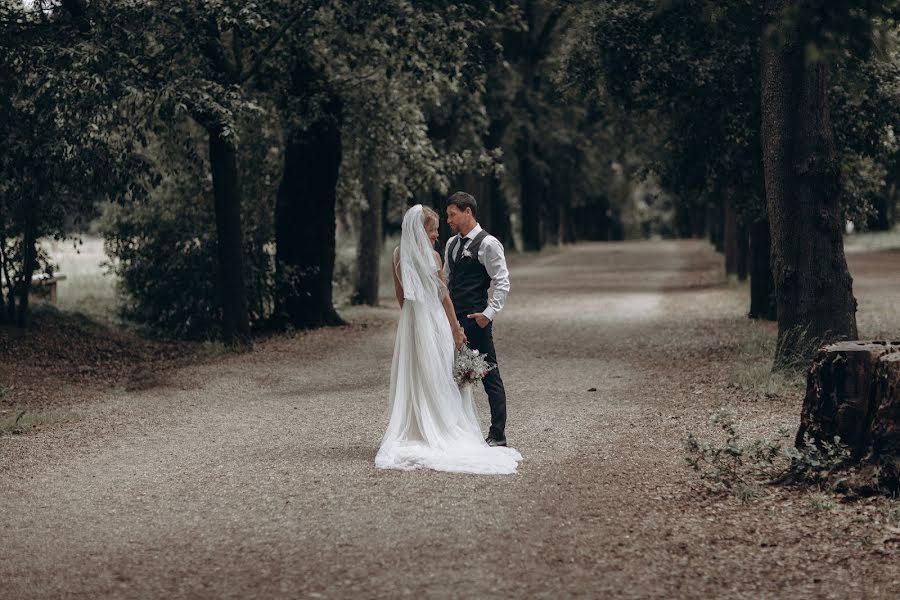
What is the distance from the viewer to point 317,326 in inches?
813

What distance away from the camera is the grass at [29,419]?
448 inches

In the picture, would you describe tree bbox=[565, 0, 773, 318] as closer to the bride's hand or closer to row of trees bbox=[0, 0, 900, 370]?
row of trees bbox=[0, 0, 900, 370]

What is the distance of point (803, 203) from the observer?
13.1 metres

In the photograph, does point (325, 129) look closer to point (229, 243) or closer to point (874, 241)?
point (229, 243)

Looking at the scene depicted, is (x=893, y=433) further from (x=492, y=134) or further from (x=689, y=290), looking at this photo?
(x=492, y=134)

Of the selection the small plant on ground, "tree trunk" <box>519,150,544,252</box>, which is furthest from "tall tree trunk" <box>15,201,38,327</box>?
"tree trunk" <box>519,150,544,252</box>

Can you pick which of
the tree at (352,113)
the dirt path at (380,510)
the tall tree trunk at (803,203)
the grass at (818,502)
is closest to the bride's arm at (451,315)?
the dirt path at (380,510)

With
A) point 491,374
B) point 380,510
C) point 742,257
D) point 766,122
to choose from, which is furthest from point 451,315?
point 742,257

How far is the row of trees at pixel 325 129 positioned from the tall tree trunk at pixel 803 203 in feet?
0.07

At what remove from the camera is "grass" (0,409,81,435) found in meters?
11.4

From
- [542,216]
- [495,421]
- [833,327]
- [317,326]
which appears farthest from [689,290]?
[542,216]

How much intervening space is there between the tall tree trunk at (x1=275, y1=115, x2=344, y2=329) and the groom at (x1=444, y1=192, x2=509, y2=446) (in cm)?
1093

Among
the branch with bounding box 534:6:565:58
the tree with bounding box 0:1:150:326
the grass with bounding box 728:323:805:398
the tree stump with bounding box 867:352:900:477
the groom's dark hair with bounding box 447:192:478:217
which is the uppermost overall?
the branch with bounding box 534:6:565:58

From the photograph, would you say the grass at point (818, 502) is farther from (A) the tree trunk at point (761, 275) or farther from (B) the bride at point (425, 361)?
(A) the tree trunk at point (761, 275)
